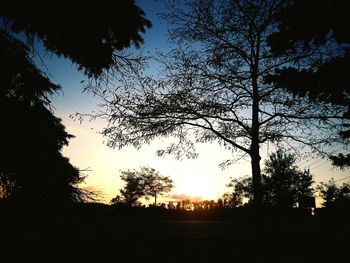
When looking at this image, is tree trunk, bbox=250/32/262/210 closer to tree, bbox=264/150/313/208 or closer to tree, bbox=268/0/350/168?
tree, bbox=268/0/350/168

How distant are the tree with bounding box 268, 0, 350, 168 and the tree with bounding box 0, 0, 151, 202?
308 centimetres

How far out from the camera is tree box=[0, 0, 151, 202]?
444 centimetres

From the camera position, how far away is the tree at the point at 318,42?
2.86m

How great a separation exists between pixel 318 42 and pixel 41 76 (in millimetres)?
4662

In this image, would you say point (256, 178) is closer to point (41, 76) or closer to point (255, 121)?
point (255, 121)

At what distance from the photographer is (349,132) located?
7.95 meters

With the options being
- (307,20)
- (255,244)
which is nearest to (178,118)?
(255,244)

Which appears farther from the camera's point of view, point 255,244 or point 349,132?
point 349,132

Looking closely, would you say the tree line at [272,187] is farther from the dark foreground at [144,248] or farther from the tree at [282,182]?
the dark foreground at [144,248]

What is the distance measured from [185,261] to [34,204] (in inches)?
119

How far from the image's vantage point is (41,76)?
5.12m

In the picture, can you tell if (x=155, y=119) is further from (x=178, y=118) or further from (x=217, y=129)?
(x=217, y=129)

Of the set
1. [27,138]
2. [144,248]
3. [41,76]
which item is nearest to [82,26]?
[41,76]

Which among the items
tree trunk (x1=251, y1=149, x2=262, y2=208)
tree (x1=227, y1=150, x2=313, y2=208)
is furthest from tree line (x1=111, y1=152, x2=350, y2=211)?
tree trunk (x1=251, y1=149, x2=262, y2=208)
